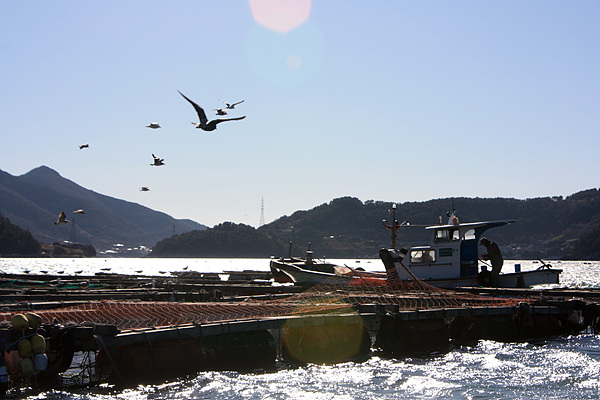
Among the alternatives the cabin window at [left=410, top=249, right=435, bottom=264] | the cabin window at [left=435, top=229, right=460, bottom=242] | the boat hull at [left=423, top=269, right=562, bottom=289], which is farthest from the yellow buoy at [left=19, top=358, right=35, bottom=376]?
the cabin window at [left=435, top=229, right=460, bottom=242]

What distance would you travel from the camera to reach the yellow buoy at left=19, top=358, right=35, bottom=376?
50.2 feet

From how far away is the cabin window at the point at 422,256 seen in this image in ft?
124

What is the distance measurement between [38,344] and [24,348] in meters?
0.34

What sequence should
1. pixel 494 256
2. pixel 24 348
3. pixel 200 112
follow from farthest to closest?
pixel 494 256, pixel 200 112, pixel 24 348

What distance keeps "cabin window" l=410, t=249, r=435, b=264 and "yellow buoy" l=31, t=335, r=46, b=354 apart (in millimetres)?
26353

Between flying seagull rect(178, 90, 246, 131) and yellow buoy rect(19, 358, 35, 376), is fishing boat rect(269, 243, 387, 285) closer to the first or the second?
flying seagull rect(178, 90, 246, 131)

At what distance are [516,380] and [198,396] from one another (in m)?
10.2

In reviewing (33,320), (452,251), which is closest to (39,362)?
(33,320)

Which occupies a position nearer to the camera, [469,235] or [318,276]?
[469,235]

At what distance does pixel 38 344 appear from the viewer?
51.2 feet

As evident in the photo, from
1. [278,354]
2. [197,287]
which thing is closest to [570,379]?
[278,354]

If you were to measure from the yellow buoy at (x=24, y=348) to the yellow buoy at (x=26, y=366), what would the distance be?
0.14 meters

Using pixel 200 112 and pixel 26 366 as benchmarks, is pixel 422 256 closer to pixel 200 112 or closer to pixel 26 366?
pixel 200 112

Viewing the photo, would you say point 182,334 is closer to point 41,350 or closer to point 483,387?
point 41,350
